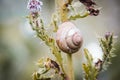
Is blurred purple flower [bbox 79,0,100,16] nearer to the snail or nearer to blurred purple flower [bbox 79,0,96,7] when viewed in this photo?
blurred purple flower [bbox 79,0,96,7]

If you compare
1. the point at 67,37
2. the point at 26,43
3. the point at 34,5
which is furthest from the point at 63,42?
the point at 26,43

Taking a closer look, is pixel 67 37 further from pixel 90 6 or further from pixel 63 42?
pixel 90 6

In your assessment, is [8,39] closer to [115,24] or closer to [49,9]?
[49,9]

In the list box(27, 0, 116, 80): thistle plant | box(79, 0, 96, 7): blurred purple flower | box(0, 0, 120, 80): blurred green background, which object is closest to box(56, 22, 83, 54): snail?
box(27, 0, 116, 80): thistle plant

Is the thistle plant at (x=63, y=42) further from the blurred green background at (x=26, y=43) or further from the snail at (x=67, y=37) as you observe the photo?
the blurred green background at (x=26, y=43)

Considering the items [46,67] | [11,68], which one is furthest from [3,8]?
[46,67]
